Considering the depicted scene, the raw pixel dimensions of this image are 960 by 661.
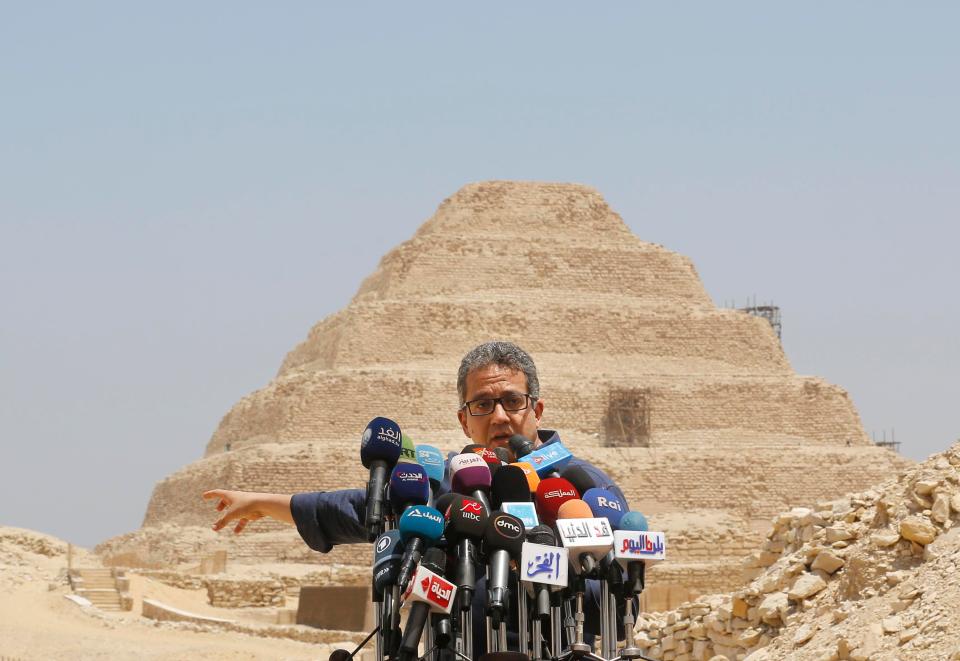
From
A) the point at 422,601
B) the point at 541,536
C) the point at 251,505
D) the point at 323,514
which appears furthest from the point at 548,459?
the point at 251,505

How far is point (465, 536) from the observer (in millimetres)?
5762

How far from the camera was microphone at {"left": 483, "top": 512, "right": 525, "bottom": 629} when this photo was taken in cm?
570

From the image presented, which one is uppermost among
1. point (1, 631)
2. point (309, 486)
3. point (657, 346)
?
point (657, 346)

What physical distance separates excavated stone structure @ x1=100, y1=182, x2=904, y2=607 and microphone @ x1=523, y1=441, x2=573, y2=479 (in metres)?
43.0

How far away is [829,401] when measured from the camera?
6288 centimetres

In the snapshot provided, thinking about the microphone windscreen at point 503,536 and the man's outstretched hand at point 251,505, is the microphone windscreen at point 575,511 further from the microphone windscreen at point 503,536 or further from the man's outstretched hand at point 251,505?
the man's outstretched hand at point 251,505

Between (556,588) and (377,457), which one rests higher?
(377,457)

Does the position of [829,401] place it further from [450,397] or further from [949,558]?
[949,558]

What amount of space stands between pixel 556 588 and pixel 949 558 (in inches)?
190

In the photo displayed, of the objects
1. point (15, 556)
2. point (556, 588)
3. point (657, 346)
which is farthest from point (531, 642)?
point (657, 346)

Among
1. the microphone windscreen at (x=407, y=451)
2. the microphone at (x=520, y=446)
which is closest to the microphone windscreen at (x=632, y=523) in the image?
the microphone at (x=520, y=446)

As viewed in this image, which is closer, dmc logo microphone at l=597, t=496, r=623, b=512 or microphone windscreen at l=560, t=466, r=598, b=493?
dmc logo microphone at l=597, t=496, r=623, b=512

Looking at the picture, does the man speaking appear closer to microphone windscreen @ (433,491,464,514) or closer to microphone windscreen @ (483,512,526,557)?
microphone windscreen @ (433,491,464,514)

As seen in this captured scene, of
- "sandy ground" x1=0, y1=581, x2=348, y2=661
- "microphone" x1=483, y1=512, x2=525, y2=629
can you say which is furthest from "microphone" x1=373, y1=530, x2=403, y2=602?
"sandy ground" x1=0, y1=581, x2=348, y2=661
